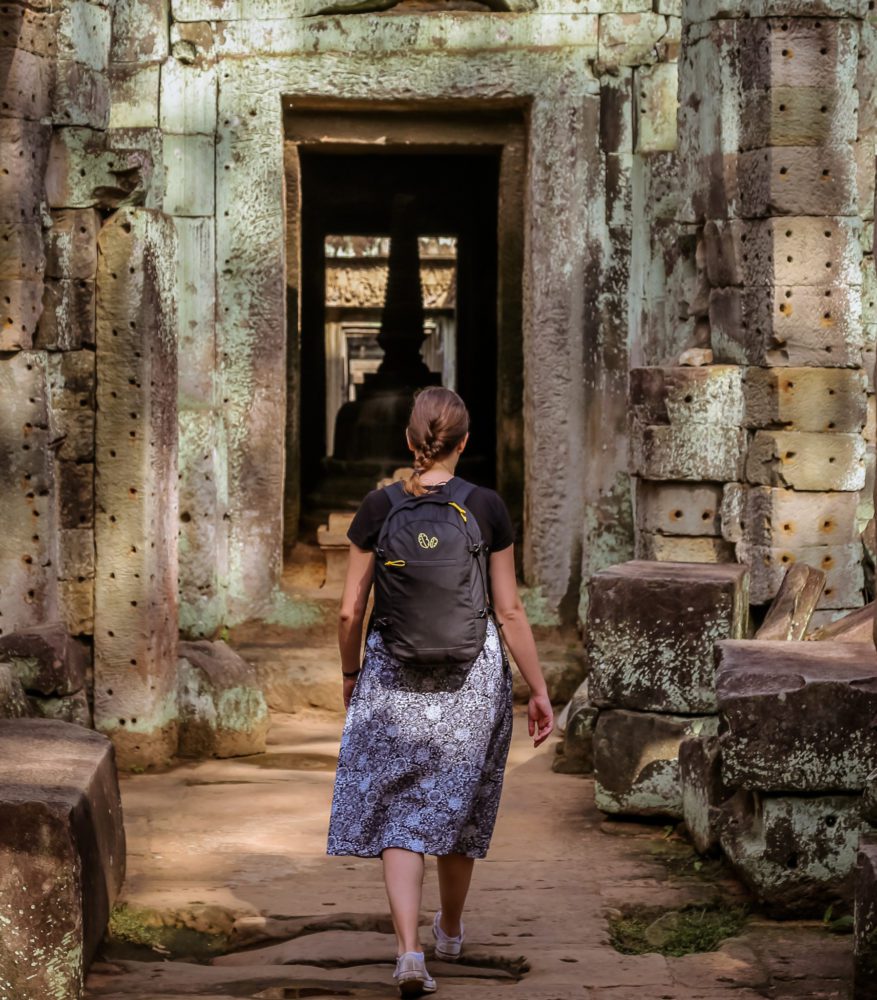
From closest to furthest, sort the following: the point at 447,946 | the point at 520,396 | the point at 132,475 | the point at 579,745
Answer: the point at 447,946, the point at 132,475, the point at 579,745, the point at 520,396

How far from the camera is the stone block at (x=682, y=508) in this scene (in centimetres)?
720

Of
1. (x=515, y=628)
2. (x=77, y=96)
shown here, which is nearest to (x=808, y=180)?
(x=77, y=96)

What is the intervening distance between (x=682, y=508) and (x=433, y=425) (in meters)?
3.26

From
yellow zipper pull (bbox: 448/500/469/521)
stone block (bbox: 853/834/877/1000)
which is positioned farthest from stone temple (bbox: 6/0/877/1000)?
yellow zipper pull (bbox: 448/500/469/521)

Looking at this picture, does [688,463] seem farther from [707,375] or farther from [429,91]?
[429,91]

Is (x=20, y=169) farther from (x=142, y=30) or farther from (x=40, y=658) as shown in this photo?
(x=142, y=30)

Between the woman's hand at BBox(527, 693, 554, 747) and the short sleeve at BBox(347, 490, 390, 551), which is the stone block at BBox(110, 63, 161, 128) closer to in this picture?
the short sleeve at BBox(347, 490, 390, 551)

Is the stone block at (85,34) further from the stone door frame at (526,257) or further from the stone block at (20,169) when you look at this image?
the stone door frame at (526,257)

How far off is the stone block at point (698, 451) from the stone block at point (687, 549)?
0.27 m

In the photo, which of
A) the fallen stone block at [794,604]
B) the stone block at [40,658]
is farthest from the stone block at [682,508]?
the stone block at [40,658]

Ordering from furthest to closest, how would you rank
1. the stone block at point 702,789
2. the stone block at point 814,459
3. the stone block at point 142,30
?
1. the stone block at point 142,30
2. the stone block at point 814,459
3. the stone block at point 702,789

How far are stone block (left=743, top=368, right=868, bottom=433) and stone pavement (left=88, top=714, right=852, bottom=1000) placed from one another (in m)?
1.75

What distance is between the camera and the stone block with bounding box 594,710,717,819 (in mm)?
6031

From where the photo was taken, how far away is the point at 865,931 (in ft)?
12.0
